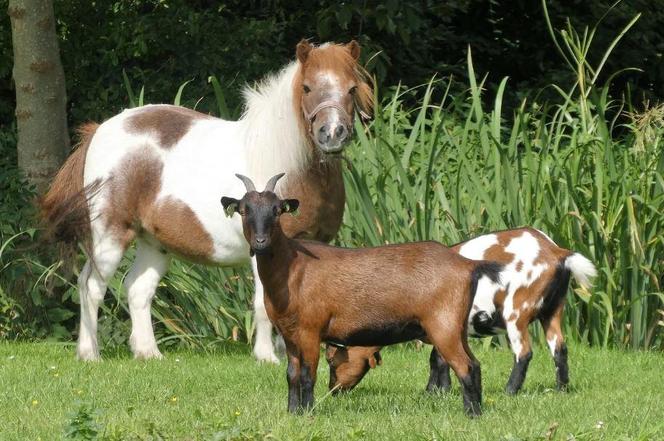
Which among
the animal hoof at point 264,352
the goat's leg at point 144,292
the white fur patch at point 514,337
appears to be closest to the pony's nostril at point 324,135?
the white fur patch at point 514,337

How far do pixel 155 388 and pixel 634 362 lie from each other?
118 inches

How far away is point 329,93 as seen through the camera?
769 cm

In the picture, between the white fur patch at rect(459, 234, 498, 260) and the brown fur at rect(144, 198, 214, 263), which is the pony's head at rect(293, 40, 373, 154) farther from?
the brown fur at rect(144, 198, 214, 263)

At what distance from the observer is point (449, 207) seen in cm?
946

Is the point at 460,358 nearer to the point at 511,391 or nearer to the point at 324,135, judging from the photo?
the point at 511,391

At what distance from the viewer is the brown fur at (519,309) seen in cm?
675

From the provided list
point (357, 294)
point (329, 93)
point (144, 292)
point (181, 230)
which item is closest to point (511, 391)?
point (357, 294)

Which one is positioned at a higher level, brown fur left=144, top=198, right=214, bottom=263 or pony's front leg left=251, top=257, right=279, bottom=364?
brown fur left=144, top=198, right=214, bottom=263

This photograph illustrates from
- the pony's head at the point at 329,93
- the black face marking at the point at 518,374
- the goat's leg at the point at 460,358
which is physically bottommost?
the black face marking at the point at 518,374

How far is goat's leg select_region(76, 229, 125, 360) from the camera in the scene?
8930 mm

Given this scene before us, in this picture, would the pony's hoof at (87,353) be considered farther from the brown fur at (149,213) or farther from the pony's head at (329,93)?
the pony's head at (329,93)

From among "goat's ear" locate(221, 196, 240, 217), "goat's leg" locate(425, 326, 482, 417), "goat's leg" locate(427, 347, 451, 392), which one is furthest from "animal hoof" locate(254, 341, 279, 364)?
"goat's leg" locate(425, 326, 482, 417)

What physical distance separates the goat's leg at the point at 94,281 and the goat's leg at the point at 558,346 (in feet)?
10.5

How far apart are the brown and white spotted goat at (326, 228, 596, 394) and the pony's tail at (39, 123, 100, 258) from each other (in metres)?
2.68
